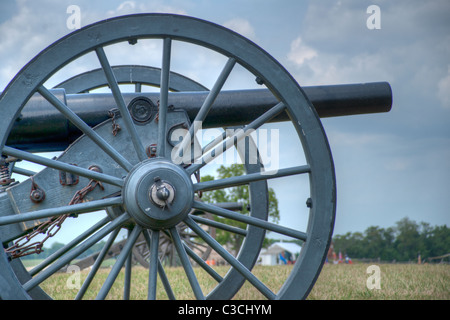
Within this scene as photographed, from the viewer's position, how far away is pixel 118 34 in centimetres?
377

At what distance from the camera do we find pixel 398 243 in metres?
22.6

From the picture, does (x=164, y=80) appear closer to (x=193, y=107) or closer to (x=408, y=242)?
(x=193, y=107)

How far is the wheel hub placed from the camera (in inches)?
148

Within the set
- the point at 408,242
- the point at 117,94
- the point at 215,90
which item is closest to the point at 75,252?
the point at 117,94

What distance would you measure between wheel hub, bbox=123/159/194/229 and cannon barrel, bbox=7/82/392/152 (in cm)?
93

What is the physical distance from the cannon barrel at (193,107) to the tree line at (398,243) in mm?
10880

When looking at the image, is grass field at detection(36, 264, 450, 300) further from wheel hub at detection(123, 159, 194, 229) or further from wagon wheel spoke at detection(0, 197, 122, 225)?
wagon wheel spoke at detection(0, 197, 122, 225)

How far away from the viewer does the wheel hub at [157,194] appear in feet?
12.4

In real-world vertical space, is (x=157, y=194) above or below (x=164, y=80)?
below

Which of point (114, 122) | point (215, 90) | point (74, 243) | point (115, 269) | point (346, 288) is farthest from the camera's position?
point (346, 288)

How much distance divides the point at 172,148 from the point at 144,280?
209 inches

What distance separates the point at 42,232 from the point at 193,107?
1541 millimetres

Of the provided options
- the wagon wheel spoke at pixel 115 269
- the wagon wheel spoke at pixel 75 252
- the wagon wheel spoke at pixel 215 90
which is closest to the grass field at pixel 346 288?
the wagon wheel spoke at pixel 115 269
